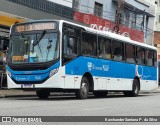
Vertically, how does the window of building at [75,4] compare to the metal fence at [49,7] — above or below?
above

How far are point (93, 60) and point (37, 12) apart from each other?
9.16 meters

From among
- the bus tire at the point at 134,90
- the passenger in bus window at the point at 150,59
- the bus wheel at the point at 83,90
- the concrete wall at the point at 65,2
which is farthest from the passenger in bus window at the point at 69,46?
the concrete wall at the point at 65,2

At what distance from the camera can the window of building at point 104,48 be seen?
897 inches

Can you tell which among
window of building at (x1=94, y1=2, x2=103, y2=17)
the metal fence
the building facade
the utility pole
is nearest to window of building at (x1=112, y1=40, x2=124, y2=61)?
the metal fence

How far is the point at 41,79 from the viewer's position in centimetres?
1920

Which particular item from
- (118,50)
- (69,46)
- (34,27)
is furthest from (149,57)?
(34,27)

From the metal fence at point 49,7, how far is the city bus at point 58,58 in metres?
7.59

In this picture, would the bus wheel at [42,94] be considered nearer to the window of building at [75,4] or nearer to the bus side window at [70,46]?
the bus side window at [70,46]

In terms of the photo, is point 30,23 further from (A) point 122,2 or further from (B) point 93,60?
(A) point 122,2

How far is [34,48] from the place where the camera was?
19.5m

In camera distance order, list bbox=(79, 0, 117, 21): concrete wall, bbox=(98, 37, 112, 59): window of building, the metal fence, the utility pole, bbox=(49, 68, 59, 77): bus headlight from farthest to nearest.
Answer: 1. the utility pole
2. bbox=(79, 0, 117, 21): concrete wall
3. the metal fence
4. bbox=(98, 37, 112, 59): window of building
5. bbox=(49, 68, 59, 77): bus headlight

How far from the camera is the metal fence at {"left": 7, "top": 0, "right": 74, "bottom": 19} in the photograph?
29328 mm

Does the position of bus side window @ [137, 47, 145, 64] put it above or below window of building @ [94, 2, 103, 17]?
below

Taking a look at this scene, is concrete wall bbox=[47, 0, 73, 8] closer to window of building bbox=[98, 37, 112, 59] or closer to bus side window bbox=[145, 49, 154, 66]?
bus side window bbox=[145, 49, 154, 66]
